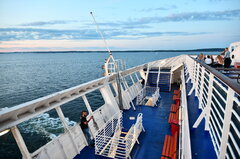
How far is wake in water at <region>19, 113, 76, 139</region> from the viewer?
1296cm

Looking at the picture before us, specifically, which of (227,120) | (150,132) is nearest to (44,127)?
(150,132)

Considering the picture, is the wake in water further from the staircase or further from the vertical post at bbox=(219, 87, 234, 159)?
the vertical post at bbox=(219, 87, 234, 159)

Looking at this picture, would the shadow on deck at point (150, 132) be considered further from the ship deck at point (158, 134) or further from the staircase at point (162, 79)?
the staircase at point (162, 79)

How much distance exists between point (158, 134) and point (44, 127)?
11134mm

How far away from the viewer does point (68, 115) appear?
16953 mm

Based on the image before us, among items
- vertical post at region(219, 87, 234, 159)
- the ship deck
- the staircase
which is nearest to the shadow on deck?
the ship deck

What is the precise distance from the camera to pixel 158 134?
712 centimetres

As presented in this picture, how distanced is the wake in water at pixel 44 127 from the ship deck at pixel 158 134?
7.26m

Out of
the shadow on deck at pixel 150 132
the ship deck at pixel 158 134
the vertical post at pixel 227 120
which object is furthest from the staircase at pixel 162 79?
the vertical post at pixel 227 120

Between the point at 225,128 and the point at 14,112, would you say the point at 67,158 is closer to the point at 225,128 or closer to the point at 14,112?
the point at 14,112

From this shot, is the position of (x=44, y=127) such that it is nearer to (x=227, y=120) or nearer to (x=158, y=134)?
(x=158, y=134)

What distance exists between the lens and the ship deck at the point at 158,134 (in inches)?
116

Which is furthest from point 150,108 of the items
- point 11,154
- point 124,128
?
point 11,154

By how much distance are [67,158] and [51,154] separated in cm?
65
